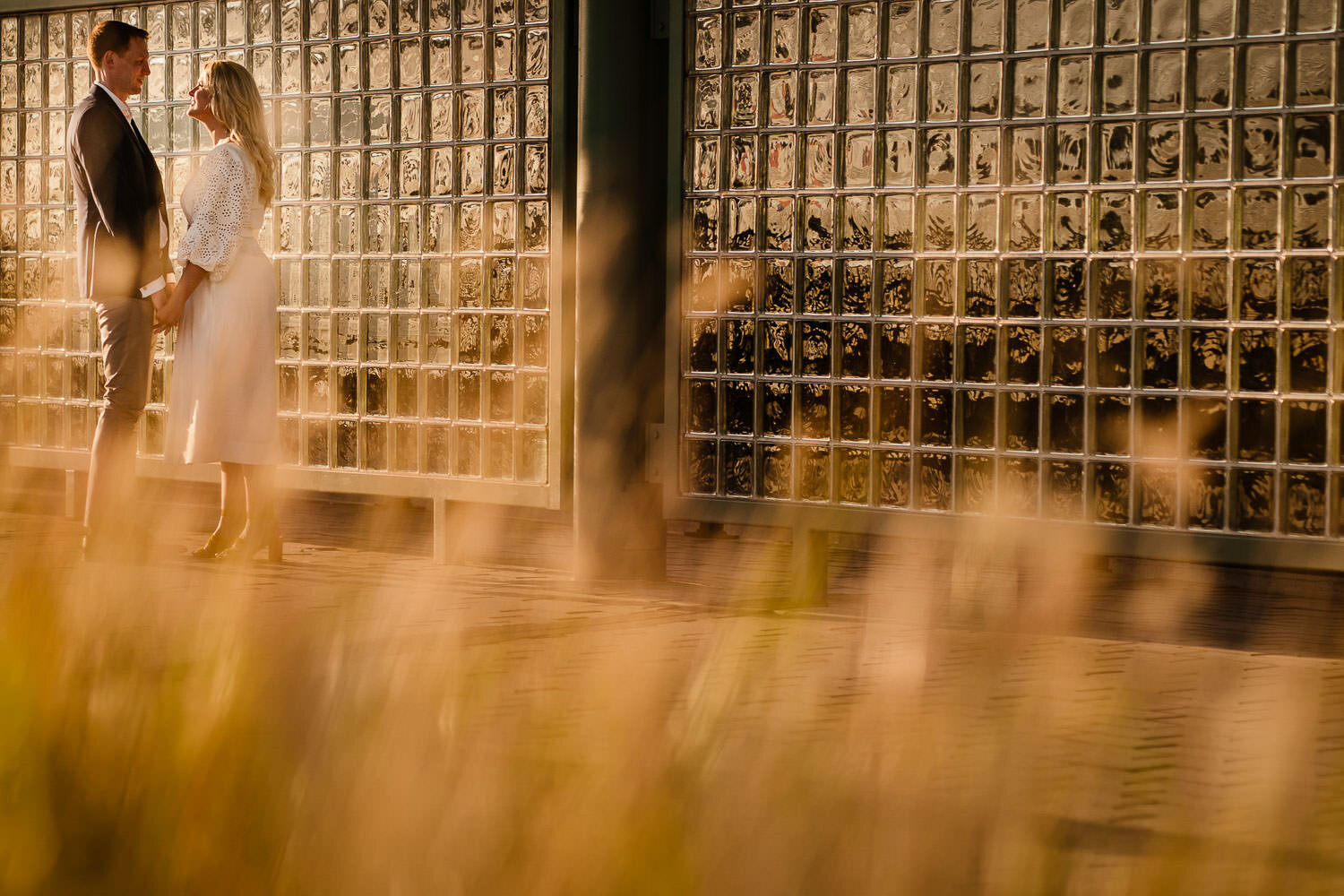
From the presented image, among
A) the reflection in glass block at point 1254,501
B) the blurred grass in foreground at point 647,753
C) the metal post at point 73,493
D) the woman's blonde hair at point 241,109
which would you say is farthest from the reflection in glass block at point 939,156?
the metal post at point 73,493

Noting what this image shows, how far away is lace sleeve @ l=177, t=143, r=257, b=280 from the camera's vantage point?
7.78 metres

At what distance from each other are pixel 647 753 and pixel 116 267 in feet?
13.3

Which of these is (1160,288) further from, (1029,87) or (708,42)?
(708,42)

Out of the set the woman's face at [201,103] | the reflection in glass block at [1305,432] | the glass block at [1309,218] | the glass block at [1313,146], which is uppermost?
the woman's face at [201,103]

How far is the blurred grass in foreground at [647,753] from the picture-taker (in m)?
3.80

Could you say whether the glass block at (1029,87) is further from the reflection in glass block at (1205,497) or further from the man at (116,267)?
the man at (116,267)

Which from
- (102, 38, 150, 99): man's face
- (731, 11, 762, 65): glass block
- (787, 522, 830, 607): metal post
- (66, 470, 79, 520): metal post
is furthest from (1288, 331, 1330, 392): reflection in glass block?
(66, 470, 79, 520): metal post

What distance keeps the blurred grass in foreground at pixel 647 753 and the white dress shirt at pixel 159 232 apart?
57.5 inches

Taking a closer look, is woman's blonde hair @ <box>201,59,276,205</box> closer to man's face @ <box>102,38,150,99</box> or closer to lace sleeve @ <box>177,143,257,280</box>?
lace sleeve @ <box>177,143,257,280</box>

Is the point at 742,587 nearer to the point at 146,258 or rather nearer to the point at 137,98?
the point at 146,258

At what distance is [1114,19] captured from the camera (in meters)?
6.37

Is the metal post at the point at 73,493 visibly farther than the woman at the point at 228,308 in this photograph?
Yes

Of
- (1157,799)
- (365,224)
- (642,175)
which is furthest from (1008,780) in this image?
(365,224)

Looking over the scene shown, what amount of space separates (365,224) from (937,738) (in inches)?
168
